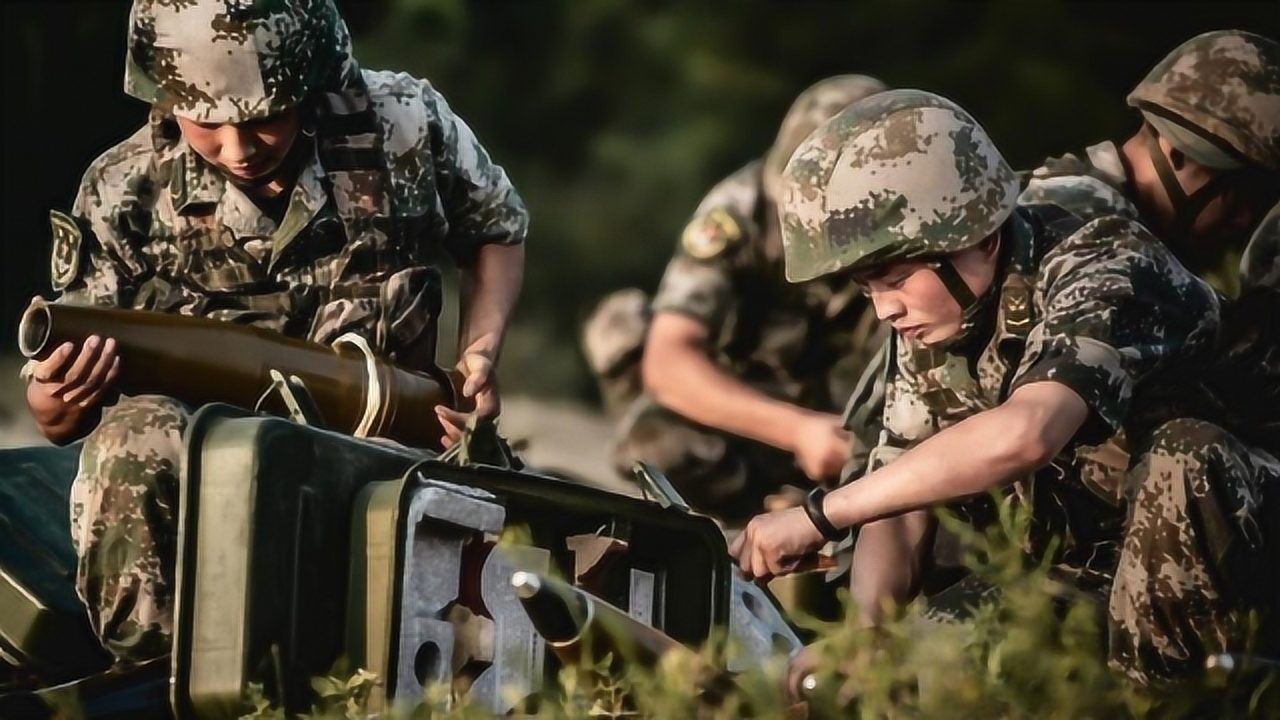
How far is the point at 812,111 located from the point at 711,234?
1.44ft

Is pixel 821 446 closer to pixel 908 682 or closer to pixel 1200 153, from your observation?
pixel 1200 153

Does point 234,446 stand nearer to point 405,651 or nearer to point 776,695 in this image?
point 405,651

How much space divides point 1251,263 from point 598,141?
1151 cm

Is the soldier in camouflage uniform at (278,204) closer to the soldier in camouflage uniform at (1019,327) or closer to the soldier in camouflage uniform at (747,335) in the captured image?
the soldier in camouflage uniform at (1019,327)

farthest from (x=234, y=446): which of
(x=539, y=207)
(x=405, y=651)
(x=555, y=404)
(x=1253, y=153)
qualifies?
(x=539, y=207)

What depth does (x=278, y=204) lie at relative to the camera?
5.02 metres

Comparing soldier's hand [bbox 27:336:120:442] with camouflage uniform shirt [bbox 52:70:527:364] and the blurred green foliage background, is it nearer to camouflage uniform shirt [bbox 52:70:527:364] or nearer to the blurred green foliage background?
→ camouflage uniform shirt [bbox 52:70:527:364]

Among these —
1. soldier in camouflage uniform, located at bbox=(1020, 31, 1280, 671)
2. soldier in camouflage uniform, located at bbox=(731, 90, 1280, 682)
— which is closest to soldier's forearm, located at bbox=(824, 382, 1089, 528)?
soldier in camouflage uniform, located at bbox=(731, 90, 1280, 682)

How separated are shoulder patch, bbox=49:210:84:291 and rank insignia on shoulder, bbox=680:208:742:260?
245 cm

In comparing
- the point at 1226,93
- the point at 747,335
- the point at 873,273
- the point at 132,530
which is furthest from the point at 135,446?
the point at 747,335

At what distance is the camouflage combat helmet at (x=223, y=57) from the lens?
15.5ft

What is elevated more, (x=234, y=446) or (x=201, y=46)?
(x=201, y=46)

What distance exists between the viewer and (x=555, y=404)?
43.8 ft

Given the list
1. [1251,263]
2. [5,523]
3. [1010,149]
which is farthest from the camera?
[1010,149]
